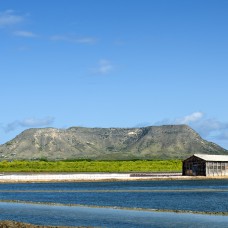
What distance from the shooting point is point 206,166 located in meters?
139

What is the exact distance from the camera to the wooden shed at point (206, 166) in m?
139

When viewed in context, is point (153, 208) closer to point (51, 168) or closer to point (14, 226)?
point (14, 226)

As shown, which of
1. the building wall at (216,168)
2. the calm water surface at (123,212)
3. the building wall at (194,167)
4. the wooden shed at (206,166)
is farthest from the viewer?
the building wall at (194,167)

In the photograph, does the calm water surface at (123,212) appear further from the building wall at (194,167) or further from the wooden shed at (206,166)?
the building wall at (194,167)

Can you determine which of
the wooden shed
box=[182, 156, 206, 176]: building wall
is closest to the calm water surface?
the wooden shed

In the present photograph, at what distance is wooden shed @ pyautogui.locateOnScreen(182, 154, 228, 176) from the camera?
13912 centimetres

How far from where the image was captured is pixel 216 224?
46.9 meters

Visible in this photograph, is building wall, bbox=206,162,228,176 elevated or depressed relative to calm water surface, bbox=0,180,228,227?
elevated

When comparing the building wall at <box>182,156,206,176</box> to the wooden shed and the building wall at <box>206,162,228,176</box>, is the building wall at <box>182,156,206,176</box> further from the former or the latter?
the building wall at <box>206,162,228,176</box>

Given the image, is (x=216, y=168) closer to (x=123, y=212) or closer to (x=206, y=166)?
(x=206, y=166)

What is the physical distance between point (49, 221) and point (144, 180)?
82.3 m

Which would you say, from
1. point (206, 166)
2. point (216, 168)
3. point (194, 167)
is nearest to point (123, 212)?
point (206, 166)

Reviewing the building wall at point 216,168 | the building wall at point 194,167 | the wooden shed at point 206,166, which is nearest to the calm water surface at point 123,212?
the wooden shed at point 206,166

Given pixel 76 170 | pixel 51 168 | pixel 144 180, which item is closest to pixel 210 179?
pixel 144 180
